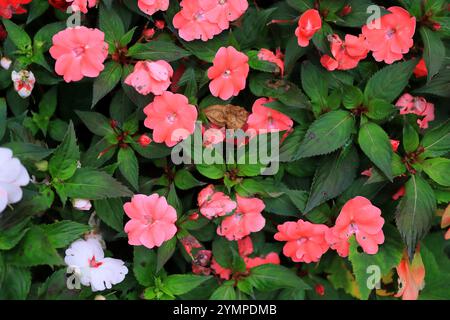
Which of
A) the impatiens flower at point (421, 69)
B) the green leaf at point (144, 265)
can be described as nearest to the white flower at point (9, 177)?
the green leaf at point (144, 265)

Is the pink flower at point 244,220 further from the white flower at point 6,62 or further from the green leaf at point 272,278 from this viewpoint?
the white flower at point 6,62

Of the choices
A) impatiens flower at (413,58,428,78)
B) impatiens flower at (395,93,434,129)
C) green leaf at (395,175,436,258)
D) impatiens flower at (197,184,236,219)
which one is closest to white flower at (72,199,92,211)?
impatiens flower at (197,184,236,219)

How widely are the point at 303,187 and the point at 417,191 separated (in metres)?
0.39

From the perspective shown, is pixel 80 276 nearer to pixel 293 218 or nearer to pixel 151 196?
pixel 151 196

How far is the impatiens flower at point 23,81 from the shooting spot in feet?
6.14

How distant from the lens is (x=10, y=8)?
1.91 meters

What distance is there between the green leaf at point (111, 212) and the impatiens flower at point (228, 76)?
480 millimetres

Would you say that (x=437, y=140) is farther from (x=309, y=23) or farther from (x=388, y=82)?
(x=309, y=23)

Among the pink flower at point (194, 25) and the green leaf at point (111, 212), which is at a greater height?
the pink flower at point (194, 25)

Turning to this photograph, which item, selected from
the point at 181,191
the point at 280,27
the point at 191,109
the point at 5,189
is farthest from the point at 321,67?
the point at 5,189

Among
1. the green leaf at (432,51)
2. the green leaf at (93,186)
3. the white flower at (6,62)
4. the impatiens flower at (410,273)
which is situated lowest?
the impatiens flower at (410,273)

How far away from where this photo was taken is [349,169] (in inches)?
75.3

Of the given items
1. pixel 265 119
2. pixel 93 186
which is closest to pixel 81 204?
pixel 93 186

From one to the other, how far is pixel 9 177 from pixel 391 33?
1.26 m
